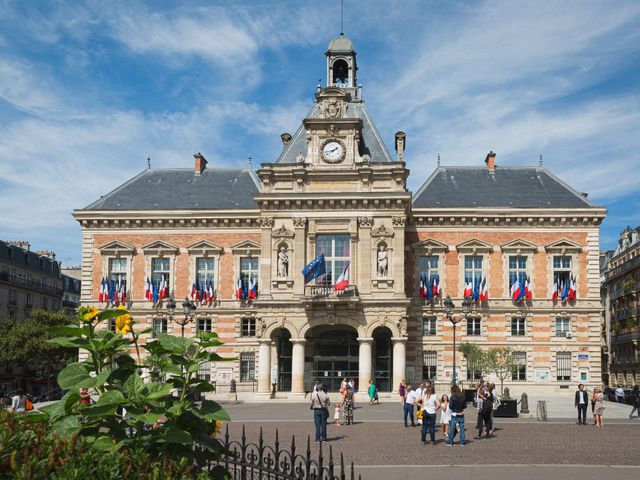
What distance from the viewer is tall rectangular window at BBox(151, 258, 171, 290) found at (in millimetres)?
50500

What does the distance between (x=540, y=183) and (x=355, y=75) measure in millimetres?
16306

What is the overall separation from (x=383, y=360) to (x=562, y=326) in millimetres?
12683

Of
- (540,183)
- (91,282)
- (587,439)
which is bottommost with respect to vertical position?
(587,439)

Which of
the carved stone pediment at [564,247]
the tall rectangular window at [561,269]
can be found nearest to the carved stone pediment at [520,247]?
the carved stone pediment at [564,247]

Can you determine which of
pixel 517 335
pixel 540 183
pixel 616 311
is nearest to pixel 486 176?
pixel 540 183

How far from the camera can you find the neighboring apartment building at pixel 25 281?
6588cm

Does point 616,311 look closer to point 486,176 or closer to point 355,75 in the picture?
point 486,176

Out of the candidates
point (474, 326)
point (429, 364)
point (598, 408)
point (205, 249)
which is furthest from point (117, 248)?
point (598, 408)

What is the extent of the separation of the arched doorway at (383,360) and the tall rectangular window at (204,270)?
12.6 meters

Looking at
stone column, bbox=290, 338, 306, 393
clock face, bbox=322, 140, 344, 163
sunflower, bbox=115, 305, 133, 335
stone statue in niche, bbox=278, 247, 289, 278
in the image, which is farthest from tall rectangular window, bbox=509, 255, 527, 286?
sunflower, bbox=115, 305, 133, 335

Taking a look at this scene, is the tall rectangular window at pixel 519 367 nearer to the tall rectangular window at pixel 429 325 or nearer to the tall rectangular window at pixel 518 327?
the tall rectangular window at pixel 518 327

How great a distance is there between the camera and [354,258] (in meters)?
45.9

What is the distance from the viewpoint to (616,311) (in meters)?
72.9

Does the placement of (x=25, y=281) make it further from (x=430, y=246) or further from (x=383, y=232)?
(x=430, y=246)
